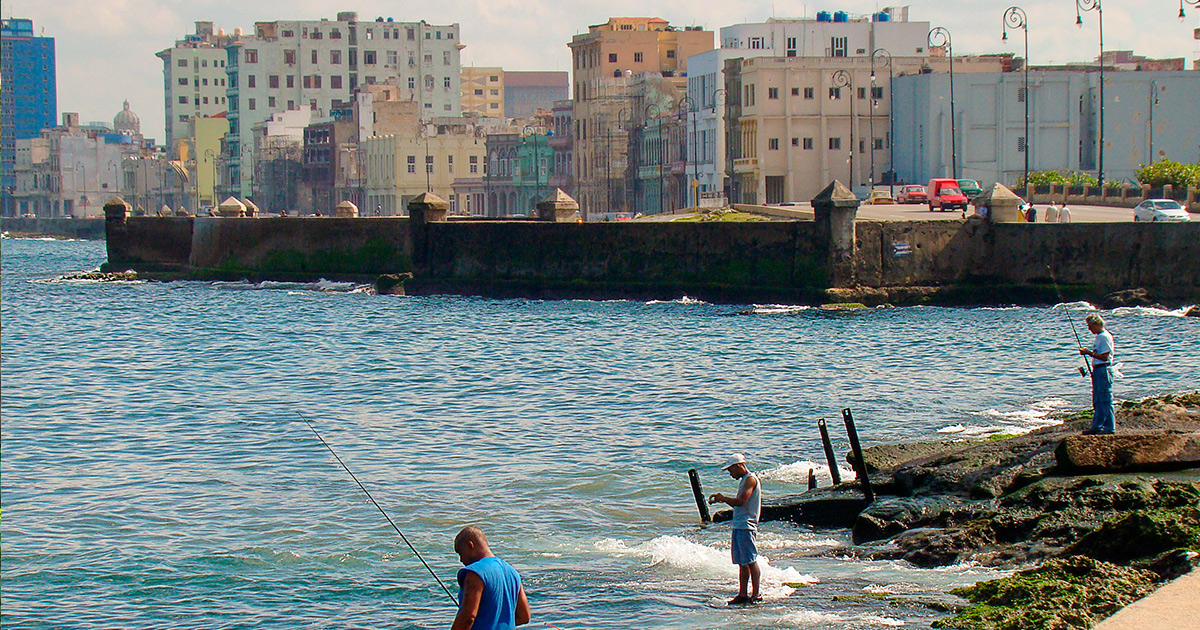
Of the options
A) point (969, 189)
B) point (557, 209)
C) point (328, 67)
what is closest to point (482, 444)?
point (557, 209)

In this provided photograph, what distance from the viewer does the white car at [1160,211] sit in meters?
43.1

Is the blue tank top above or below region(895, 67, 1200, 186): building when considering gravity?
below

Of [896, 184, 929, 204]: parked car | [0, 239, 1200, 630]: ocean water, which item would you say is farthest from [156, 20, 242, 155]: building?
[0, 239, 1200, 630]: ocean water

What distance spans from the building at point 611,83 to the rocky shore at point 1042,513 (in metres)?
83.2

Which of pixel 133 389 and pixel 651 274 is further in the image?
pixel 651 274

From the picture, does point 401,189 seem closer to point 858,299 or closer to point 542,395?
point 858,299

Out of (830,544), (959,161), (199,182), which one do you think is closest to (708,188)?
(959,161)

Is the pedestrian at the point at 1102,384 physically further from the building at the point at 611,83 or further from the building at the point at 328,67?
the building at the point at 328,67

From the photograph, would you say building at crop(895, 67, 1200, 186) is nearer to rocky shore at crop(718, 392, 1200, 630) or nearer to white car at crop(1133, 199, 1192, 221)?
white car at crop(1133, 199, 1192, 221)

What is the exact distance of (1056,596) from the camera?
1034 cm

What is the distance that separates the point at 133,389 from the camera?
28422 millimetres

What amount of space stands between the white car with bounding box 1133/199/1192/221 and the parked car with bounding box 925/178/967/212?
760cm

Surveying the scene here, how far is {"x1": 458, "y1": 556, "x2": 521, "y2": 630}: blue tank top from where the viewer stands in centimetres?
816

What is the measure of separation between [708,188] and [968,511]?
231ft
